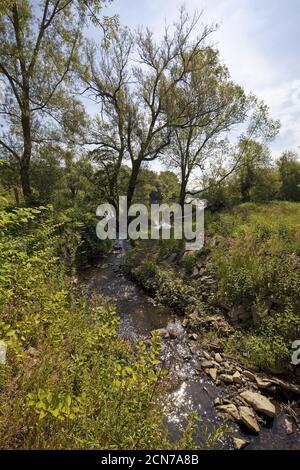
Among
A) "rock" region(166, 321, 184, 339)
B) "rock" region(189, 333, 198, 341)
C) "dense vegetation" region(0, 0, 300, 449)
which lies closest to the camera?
"dense vegetation" region(0, 0, 300, 449)

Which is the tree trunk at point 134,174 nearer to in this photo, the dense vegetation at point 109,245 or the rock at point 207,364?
the dense vegetation at point 109,245

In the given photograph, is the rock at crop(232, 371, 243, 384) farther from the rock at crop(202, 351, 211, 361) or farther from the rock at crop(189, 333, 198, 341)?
the rock at crop(189, 333, 198, 341)

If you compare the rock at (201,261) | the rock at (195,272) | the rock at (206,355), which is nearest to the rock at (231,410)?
the rock at (206,355)

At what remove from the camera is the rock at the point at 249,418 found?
396cm

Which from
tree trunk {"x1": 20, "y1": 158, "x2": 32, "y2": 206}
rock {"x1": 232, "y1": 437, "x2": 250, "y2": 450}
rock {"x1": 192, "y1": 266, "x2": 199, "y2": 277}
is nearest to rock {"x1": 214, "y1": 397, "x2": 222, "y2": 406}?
rock {"x1": 232, "y1": 437, "x2": 250, "y2": 450}

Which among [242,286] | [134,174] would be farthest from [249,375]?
[134,174]

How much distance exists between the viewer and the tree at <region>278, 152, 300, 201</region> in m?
22.0

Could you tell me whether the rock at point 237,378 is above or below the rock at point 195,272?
below

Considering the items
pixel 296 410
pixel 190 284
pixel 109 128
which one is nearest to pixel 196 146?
pixel 109 128

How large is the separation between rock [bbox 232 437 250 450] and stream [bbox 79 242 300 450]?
0.07m

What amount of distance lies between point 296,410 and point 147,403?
10.8 feet

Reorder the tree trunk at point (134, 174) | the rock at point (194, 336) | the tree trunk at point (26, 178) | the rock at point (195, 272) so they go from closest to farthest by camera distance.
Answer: the rock at point (194, 336) < the rock at point (195, 272) < the tree trunk at point (26, 178) < the tree trunk at point (134, 174)

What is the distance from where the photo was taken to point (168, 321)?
7.16 meters

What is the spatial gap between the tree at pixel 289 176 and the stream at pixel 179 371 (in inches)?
739
